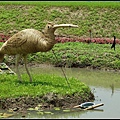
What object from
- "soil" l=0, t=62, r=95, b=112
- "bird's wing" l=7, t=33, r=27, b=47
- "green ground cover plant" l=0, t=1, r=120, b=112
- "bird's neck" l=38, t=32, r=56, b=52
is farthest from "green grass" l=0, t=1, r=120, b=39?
"soil" l=0, t=62, r=95, b=112

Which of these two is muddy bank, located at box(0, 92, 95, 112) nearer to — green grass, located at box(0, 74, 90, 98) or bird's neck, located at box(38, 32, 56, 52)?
green grass, located at box(0, 74, 90, 98)

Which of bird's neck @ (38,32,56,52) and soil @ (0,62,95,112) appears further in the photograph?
bird's neck @ (38,32,56,52)

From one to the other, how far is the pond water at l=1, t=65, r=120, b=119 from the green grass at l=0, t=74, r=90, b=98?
2.45 ft

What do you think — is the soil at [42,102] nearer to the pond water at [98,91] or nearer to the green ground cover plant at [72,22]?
the pond water at [98,91]

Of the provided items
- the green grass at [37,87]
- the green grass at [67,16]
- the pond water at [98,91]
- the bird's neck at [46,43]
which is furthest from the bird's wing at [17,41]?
the green grass at [67,16]

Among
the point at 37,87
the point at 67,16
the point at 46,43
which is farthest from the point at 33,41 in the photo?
the point at 67,16

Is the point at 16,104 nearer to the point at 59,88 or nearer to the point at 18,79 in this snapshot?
the point at 59,88

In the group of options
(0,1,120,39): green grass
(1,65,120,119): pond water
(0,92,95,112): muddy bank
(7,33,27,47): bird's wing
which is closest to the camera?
→ (1,65,120,119): pond water

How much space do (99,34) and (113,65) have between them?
9815 mm

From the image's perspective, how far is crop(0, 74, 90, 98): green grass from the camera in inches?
541

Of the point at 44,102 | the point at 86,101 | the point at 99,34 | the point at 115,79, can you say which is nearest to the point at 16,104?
the point at 44,102

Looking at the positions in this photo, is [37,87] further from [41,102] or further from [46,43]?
[46,43]

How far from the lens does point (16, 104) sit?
43.7ft

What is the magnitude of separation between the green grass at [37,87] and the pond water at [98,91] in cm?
75
